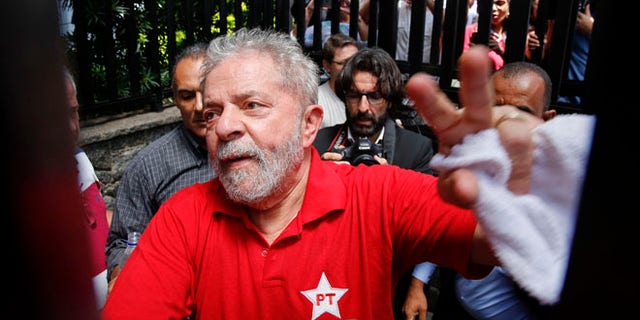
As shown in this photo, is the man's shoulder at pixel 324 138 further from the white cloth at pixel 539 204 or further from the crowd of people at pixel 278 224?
the white cloth at pixel 539 204

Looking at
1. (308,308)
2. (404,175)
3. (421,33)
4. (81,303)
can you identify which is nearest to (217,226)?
(308,308)

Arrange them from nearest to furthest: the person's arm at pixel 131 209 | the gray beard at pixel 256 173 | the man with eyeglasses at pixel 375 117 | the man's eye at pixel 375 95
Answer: the gray beard at pixel 256 173, the person's arm at pixel 131 209, the man with eyeglasses at pixel 375 117, the man's eye at pixel 375 95

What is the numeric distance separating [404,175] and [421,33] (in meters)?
2.40

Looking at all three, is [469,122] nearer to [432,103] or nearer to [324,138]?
[432,103]

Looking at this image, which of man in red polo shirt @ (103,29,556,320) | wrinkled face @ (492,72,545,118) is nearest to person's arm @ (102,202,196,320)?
man in red polo shirt @ (103,29,556,320)

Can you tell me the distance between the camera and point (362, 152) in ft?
8.23

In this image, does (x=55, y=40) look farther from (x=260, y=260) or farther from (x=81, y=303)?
(x=260, y=260)

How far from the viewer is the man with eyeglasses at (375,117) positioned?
2.77 metres

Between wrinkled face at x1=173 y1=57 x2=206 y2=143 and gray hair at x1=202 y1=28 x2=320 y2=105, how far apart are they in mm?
967

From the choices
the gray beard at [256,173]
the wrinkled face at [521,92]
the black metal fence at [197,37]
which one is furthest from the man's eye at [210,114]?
the black metal fence at [197,37]

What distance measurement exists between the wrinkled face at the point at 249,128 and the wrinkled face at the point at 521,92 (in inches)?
53.5

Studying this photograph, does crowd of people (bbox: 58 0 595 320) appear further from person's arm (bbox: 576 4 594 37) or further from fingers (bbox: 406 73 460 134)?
person's arm (bbox: 576 4 594 37)

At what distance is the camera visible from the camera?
246 centimetres

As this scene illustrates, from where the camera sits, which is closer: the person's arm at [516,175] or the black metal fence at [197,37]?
the person's arm at [516,175]
